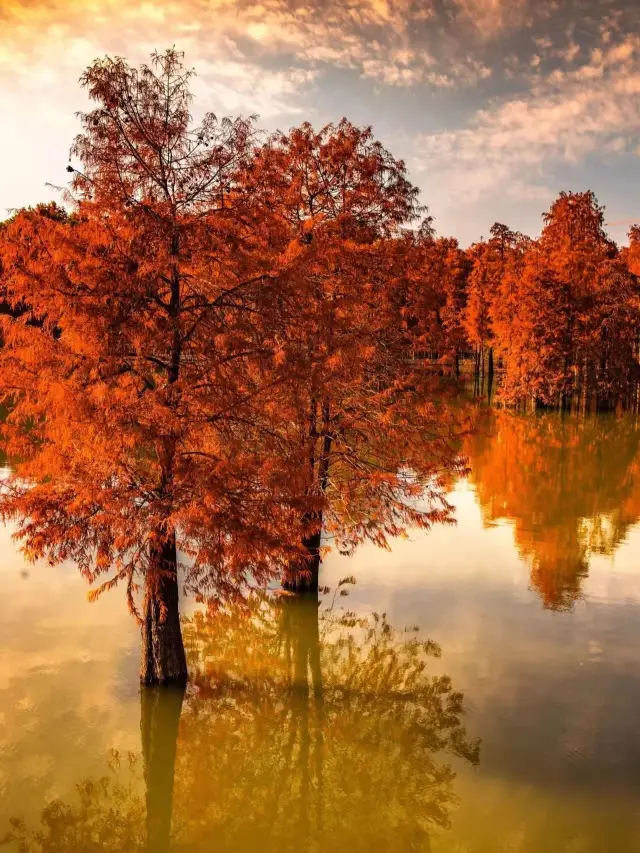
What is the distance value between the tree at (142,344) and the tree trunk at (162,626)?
0.84 feet

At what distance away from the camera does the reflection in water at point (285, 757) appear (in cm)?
874

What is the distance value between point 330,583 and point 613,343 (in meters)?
38.4

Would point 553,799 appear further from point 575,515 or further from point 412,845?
point 575,515

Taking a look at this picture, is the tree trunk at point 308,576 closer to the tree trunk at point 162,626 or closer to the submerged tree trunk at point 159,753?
the tree trunk at point 162,626

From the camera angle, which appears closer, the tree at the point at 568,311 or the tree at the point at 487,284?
the tree at the point at 568,311

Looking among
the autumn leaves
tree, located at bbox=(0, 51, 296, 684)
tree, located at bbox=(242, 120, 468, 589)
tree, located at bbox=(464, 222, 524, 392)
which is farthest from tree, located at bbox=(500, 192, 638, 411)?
tree, located at bbox=(0, 51, 296, 684)

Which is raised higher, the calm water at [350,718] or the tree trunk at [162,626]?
the tree trunk at [162,626]

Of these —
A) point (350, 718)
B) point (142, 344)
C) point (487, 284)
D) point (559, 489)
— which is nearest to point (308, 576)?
point (350, 718)

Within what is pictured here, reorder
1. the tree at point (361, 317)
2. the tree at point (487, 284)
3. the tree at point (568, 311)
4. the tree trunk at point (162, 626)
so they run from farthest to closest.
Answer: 1. the tree at point (487, 284)
2. the tree at point (568, 311)
3. the tree at point (361, 317)
4. the tree trunk at point (162, 626)

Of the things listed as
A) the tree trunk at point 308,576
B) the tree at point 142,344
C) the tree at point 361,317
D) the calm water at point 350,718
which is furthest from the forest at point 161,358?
the tree trunk at point 308,576

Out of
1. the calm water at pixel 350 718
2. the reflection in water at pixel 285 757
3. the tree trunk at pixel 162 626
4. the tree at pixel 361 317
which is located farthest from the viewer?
the tree at pixel 361 317

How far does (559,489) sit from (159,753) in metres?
21.0

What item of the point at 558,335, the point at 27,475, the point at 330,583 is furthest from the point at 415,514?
the point at 558,335

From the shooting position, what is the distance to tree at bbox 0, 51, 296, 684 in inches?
371
